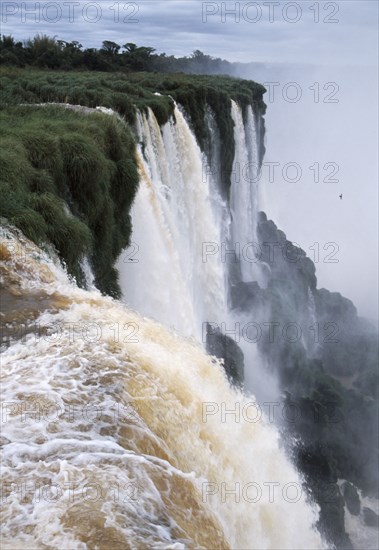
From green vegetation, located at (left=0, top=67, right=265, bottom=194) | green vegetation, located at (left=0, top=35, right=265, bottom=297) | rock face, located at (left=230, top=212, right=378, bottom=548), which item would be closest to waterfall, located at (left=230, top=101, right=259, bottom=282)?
rock face, located at (left=230, top=212, right=378, bottom=548)

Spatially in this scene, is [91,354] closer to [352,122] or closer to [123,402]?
[123,402]

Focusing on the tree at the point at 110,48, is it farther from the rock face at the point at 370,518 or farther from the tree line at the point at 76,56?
the rock face at the point at 370,518

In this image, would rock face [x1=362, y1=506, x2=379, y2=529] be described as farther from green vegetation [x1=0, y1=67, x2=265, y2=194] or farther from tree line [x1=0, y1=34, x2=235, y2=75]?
tree line [x1=0, y1=34, x2=235, y2=75]

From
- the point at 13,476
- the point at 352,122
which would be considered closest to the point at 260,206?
the point at 13,476

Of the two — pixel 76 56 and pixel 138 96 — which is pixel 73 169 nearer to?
pixel 138 96

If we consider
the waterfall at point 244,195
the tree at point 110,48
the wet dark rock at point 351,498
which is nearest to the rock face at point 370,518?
the wet dark rock at point 351,498

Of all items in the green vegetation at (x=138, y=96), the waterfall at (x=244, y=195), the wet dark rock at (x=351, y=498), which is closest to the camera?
the green vegetation at (x=138, y=96)
